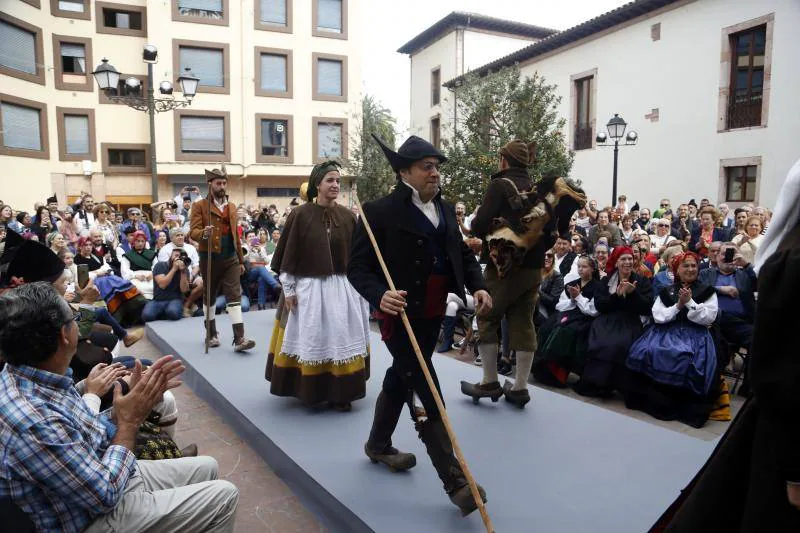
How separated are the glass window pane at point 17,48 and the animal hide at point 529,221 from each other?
21521 millimetres

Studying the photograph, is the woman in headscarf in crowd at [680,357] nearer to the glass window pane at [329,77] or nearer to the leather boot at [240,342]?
the leather boot at [240,342]

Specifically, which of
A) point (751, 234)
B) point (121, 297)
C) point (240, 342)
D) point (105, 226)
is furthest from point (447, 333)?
point (105, 226)


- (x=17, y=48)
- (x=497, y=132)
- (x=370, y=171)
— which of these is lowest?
(x=370, y=171)

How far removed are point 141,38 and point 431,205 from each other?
23.7 metres

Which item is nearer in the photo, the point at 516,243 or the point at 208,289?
→ the point at 516,243

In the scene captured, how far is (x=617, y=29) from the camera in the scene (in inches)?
718

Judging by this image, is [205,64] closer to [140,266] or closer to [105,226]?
[105,226]

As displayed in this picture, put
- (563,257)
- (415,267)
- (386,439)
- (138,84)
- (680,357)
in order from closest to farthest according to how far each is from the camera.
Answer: (415,267), (386,439), (680,357), (563,257), (138,84)

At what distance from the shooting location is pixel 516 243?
12.5 feet

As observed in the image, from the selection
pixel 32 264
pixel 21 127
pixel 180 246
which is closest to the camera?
pixel 32 264

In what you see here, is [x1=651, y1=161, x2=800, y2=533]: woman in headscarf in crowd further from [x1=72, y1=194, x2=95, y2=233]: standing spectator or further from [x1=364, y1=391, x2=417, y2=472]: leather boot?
[x1=72, y1=194, x2=95, y2=233]: standing spectator

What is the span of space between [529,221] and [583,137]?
56.9 ft

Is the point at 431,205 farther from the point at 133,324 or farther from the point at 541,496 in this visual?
the point at 133,324

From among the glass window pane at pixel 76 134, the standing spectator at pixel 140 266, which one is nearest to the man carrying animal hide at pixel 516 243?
the standing spectator at pixel 140 266
